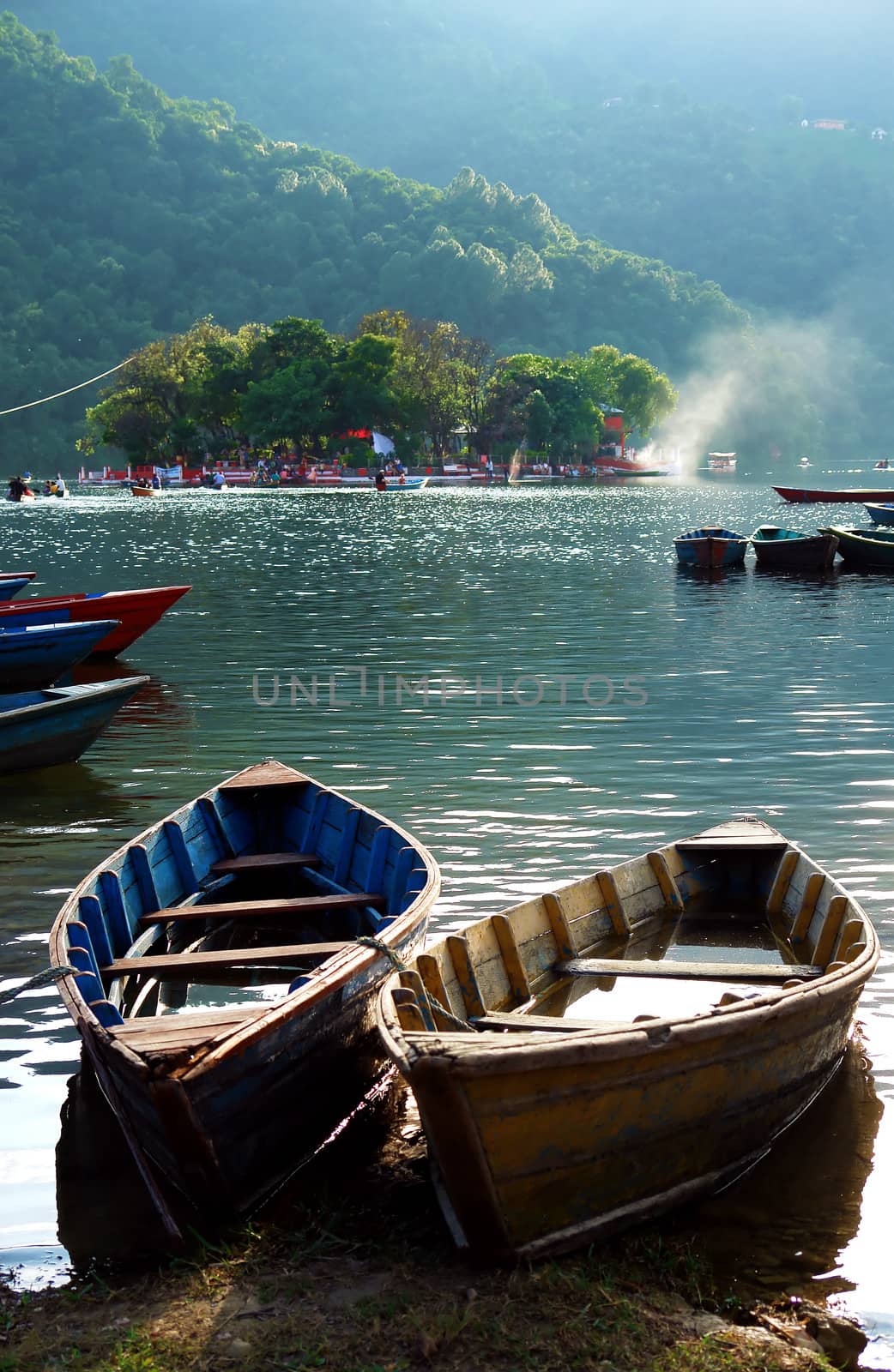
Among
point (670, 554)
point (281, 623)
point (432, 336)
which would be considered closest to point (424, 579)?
point (281, 623)

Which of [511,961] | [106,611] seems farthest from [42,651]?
[511,961]

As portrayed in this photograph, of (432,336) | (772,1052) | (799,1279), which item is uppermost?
(432,336)

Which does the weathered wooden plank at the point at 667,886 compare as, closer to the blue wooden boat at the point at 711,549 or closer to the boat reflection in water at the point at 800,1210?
the boat reflection in water at the point at 800,1210

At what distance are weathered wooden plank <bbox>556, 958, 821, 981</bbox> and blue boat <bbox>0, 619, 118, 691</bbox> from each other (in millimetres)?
11553

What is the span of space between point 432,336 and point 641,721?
12804 cm

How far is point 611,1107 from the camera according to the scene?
598cm

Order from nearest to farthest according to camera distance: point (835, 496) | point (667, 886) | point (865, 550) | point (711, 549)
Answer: point (667, 886) → point (711, 549) → point (865, 550) → point (835, 496)

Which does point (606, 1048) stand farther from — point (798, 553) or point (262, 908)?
point (798, 553)

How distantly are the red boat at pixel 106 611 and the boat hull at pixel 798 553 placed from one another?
25401mm

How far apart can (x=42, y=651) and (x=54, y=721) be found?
281 centimetres

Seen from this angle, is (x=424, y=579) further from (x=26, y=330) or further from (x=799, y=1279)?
(x=26, y=330)

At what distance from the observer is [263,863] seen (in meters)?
10.3

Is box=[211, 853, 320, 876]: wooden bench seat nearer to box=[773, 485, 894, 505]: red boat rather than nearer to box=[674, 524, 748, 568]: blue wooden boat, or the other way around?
box=[674, 524, 748, 568]: blue wooden boat

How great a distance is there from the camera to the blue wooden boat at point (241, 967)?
20.2ft
